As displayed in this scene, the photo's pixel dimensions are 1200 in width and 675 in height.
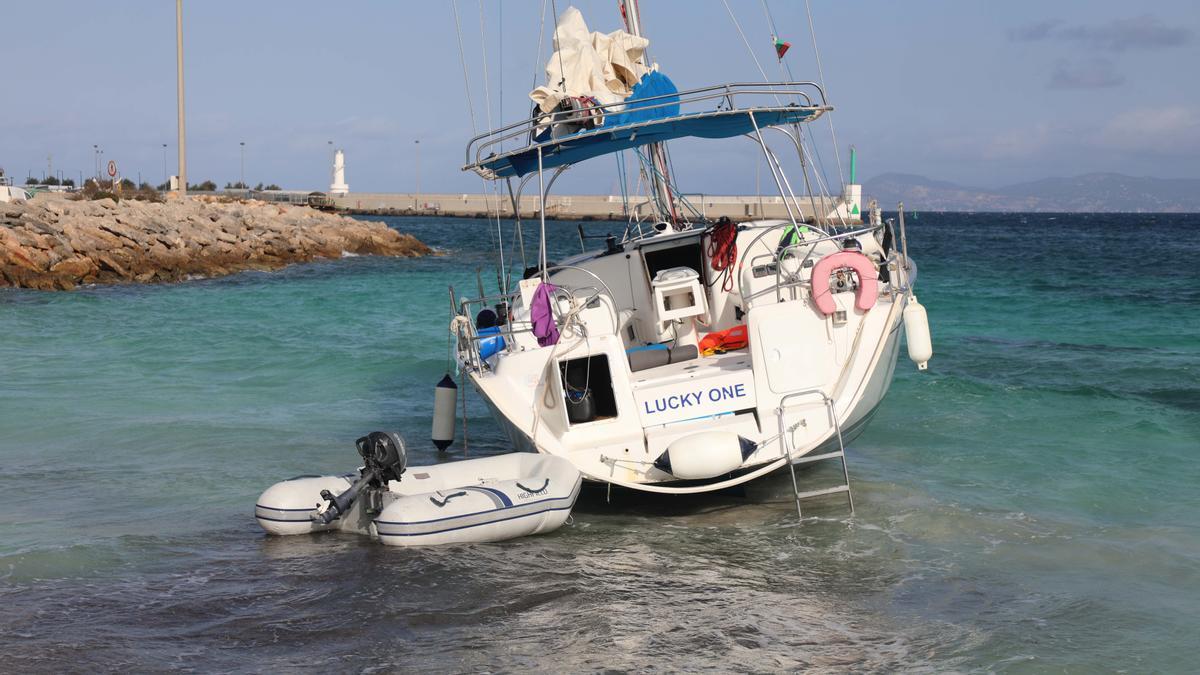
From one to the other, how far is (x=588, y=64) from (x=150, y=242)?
72.9ft

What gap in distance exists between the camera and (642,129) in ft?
29.0

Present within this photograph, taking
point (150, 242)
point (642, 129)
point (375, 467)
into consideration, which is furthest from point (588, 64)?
point (150, 242)

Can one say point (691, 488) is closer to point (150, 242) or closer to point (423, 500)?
point (423, 500)

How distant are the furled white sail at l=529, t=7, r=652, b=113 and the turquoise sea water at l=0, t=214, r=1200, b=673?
3.50 meters

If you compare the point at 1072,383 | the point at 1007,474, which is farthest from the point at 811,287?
the point at 1072,383

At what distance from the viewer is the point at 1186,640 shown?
588 centimetres

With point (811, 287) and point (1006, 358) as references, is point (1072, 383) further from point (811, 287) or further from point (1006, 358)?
point (811, 287)

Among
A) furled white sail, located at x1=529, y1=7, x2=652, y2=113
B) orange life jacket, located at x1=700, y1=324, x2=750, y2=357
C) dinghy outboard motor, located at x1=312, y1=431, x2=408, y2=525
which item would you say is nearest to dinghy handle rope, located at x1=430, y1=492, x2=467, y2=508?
dinghy outboard motor, located at x1=312, y1=431, x2=408, y2=525

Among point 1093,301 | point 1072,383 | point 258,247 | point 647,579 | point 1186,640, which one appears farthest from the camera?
point 258,247

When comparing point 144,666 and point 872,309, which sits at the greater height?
point 872,309

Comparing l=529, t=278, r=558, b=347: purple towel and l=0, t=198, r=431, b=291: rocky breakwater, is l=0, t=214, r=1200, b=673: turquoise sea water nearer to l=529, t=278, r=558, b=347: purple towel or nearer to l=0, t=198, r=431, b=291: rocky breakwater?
l=529, t=278, r=558, b=347: purple towel

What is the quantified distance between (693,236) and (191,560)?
5103 mm

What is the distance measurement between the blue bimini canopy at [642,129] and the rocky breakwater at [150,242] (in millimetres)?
18128

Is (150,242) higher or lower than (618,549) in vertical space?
higher
